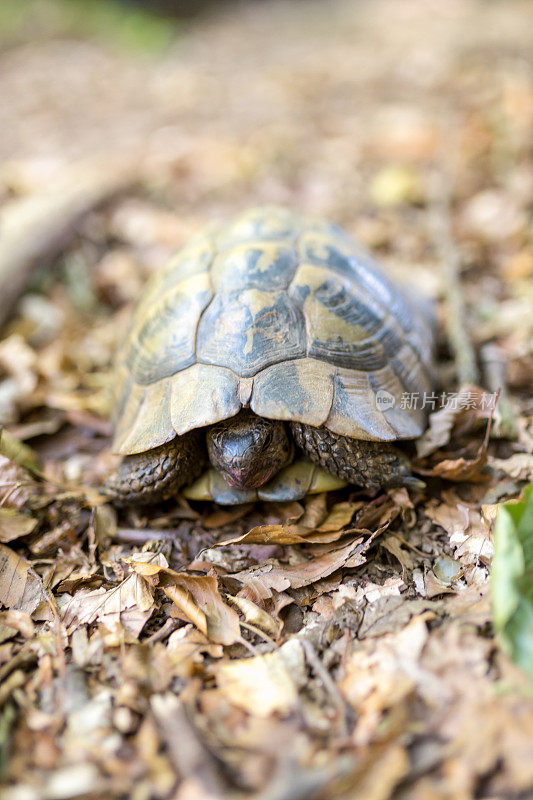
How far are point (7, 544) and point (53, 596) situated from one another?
1.38 feet

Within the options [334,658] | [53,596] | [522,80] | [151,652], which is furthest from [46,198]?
[522,80]

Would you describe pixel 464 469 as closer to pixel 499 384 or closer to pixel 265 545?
pixel 499 384

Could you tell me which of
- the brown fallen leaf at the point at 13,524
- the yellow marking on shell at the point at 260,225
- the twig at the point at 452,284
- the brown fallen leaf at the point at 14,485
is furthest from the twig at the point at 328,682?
the yellow marking on shell at the point at 260,225

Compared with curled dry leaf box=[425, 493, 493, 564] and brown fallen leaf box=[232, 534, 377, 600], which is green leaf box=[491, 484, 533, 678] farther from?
brown fallen leaf box=[232, 534, 377, 600]

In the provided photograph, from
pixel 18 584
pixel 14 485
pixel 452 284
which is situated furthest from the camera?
pixel 452 284

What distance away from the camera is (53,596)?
2.49 metres

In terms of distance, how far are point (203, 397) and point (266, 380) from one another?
0.30 meters

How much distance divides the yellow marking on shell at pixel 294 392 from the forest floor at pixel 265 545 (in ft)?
1.90

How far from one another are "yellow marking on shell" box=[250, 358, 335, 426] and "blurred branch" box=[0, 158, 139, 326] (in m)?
2.54

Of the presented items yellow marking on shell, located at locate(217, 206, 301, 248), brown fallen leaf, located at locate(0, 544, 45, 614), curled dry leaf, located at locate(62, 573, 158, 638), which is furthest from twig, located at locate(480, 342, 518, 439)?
brown fallen leaf, located at locate(0, 544, 45, 614)

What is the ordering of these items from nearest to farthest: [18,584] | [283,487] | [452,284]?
[18,584]
[283,487]
[452,284]

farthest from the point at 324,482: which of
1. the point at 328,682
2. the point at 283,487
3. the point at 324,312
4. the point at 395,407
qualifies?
the point at 328,682

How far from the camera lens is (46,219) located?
15.4ft

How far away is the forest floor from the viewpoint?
177 centimetres
